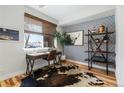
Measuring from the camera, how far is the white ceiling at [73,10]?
10.4 feet

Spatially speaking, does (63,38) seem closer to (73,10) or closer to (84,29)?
(84,29)

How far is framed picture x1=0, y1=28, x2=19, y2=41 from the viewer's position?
8.16 ft

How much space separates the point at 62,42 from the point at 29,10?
2.19m

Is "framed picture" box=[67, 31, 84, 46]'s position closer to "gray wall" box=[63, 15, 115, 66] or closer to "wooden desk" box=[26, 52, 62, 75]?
"gray wall" box=[63, 15, 115, 66]

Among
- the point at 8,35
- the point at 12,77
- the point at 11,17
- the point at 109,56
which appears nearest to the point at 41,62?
the point at 12,77

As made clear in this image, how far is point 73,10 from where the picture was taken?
3.65 m

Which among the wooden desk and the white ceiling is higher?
the white ceiling

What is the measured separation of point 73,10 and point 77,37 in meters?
1.44

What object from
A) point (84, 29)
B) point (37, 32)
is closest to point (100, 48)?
point (84, 29)

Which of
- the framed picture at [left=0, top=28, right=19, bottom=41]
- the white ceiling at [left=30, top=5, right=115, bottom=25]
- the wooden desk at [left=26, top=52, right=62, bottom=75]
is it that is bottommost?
the wooden desk at [left=26, top=52, right=62, bottom=75]

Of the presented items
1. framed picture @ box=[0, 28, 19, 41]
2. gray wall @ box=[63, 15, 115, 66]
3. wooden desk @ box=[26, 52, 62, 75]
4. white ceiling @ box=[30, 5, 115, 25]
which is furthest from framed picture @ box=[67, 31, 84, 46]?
framed picture @ box=[0, 28, 19, 41]

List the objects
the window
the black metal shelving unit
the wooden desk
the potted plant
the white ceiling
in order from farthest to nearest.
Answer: the potted plant → the window → the black metal shelving unit → the white ceiling → the wooden desk

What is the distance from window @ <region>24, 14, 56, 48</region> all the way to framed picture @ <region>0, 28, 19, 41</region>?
627 mm

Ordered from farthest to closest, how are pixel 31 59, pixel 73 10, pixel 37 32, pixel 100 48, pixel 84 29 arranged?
pixel 84 29, pixel 37 32, pixel 100 48, pixel 73 10, pixel 31 59
